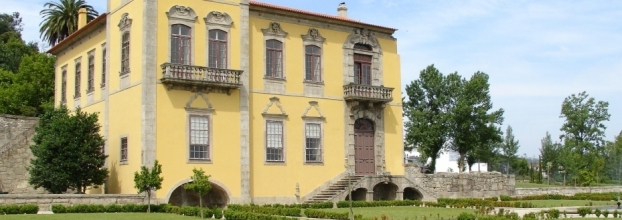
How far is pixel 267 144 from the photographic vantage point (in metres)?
31.4

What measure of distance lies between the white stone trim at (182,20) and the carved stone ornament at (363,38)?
842cm

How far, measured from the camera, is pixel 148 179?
25.7 meters

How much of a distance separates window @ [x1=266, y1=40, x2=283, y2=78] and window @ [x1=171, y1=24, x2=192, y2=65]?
13.1 feet

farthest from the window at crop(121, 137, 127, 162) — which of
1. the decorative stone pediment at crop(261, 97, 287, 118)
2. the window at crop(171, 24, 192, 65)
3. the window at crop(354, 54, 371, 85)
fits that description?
the window at crop(354, 54, 371, 85)

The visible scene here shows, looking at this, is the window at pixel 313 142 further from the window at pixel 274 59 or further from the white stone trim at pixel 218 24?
the white stone trim at pixel 218 24

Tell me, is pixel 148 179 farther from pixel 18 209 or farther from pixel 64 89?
pixel 64 89

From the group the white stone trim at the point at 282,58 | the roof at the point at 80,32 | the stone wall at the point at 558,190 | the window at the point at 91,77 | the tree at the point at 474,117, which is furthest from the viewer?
the tree at the point at 474,117

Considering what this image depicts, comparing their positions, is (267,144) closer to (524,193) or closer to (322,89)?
(322,89)

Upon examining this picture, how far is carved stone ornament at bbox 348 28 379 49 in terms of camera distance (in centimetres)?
3475

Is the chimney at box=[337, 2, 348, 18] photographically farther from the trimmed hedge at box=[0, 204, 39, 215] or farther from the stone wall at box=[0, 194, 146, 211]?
the trimmed hedge at box=[0, 204, 39, 215]

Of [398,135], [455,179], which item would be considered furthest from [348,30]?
[455,179]

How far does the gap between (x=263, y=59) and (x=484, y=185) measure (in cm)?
1436

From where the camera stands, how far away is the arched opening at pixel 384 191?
34203 millimetres

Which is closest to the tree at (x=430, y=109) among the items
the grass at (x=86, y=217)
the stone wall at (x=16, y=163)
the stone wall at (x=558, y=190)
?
the stone wall at (x=558, y=190)
